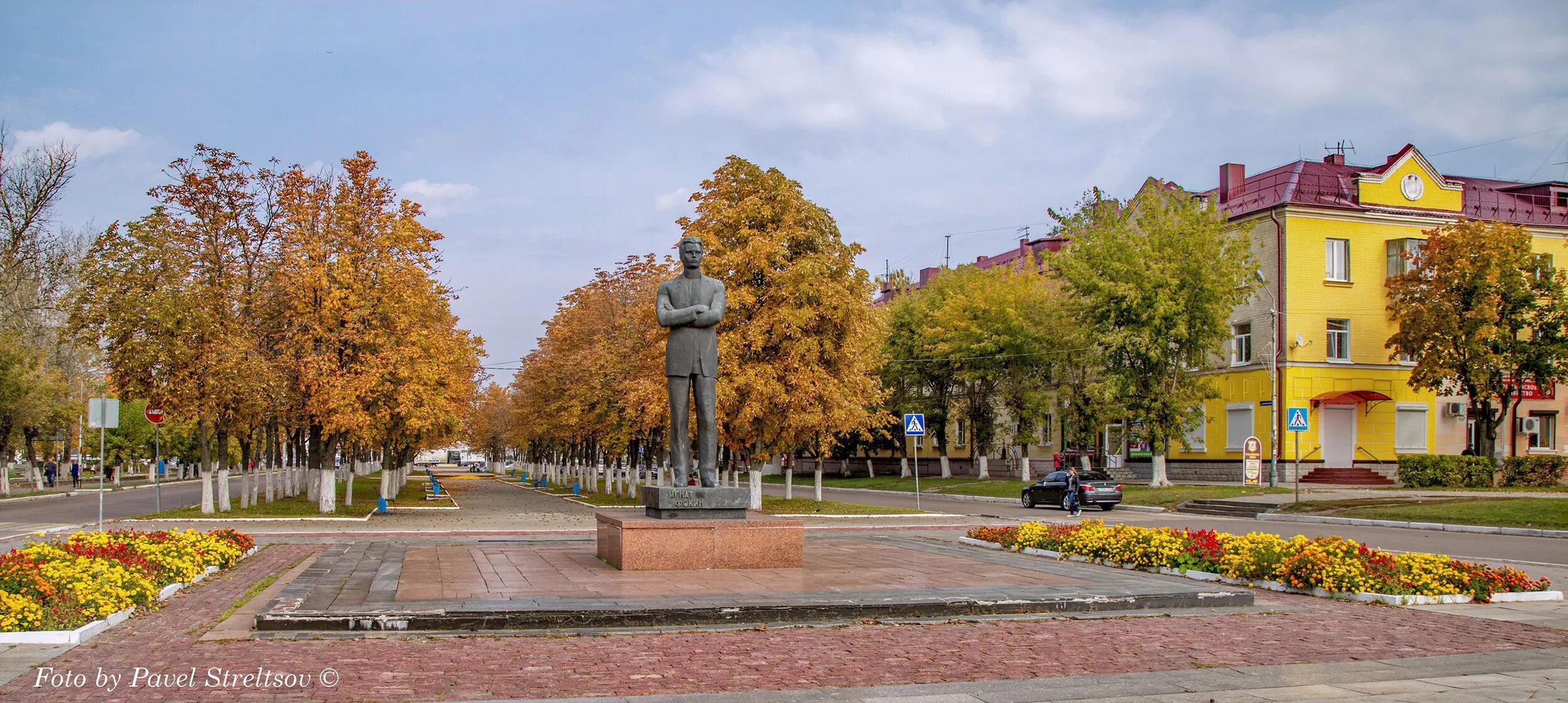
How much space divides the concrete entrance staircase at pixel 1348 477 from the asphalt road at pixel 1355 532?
34.0ft

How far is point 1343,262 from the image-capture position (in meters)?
46.6

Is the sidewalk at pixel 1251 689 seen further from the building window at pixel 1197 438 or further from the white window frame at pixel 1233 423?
the building window at pixel 1197 438

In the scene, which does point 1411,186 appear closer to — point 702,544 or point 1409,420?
point 1409,420

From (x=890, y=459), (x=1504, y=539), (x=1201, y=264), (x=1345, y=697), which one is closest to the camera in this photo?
(x=1345, y=697)

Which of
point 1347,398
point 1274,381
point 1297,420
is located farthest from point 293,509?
point 1347,398

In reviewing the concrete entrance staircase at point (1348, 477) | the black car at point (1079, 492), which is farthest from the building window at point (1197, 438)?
the black car at point (1079, 492)

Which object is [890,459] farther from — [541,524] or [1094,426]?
[541,524]

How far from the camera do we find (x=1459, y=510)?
2944 cm

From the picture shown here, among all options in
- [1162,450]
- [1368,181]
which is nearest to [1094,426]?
[1162,450]

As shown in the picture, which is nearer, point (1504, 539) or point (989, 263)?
point (1504, 539)

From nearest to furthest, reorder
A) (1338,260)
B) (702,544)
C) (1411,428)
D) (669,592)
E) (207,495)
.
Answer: (669,592) < (702,544) < (207,495) < (1338,260) < (1411,428)

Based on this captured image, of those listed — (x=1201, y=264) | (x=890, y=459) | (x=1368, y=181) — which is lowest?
(x=890, y=459)

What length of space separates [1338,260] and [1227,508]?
1620 cm

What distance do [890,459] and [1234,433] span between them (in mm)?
29638
